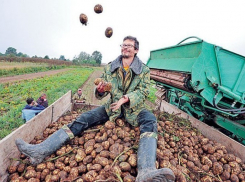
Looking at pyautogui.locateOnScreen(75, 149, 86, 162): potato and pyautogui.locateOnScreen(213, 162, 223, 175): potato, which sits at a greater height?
pyautogui.locateOnScreen(75, 149, 86, 162): potato

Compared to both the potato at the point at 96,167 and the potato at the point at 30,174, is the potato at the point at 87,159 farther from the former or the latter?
the potato at the point at 30,174

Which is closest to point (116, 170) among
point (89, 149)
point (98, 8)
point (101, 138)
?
point (89, 149)

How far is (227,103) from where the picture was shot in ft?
11.9

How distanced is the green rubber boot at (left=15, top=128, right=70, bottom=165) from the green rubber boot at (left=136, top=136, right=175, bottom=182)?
1157mm

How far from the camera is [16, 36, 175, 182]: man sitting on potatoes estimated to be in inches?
88.5

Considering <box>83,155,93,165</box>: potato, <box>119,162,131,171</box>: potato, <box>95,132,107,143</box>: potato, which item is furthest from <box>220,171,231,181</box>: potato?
<box>83,155,93,165</box>: potato

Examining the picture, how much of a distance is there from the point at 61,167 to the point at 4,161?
0.65 metres

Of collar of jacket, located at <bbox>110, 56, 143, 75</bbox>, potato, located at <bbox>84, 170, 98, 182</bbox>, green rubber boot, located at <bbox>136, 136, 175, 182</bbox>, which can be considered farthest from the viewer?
collar of jacket, located at <bbox>110, 56, 143, 75</bbox>

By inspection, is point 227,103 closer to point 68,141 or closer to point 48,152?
point 68,141

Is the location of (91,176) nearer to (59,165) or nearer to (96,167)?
(96,167)

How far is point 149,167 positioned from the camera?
1.85m

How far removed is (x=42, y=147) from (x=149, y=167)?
4.64 feet

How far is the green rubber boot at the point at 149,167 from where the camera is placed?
167 cm

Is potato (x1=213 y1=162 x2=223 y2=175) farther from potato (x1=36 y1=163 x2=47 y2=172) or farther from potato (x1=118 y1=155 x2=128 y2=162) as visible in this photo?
potato (x1=36 y1=163 x2=47 y2=172)
